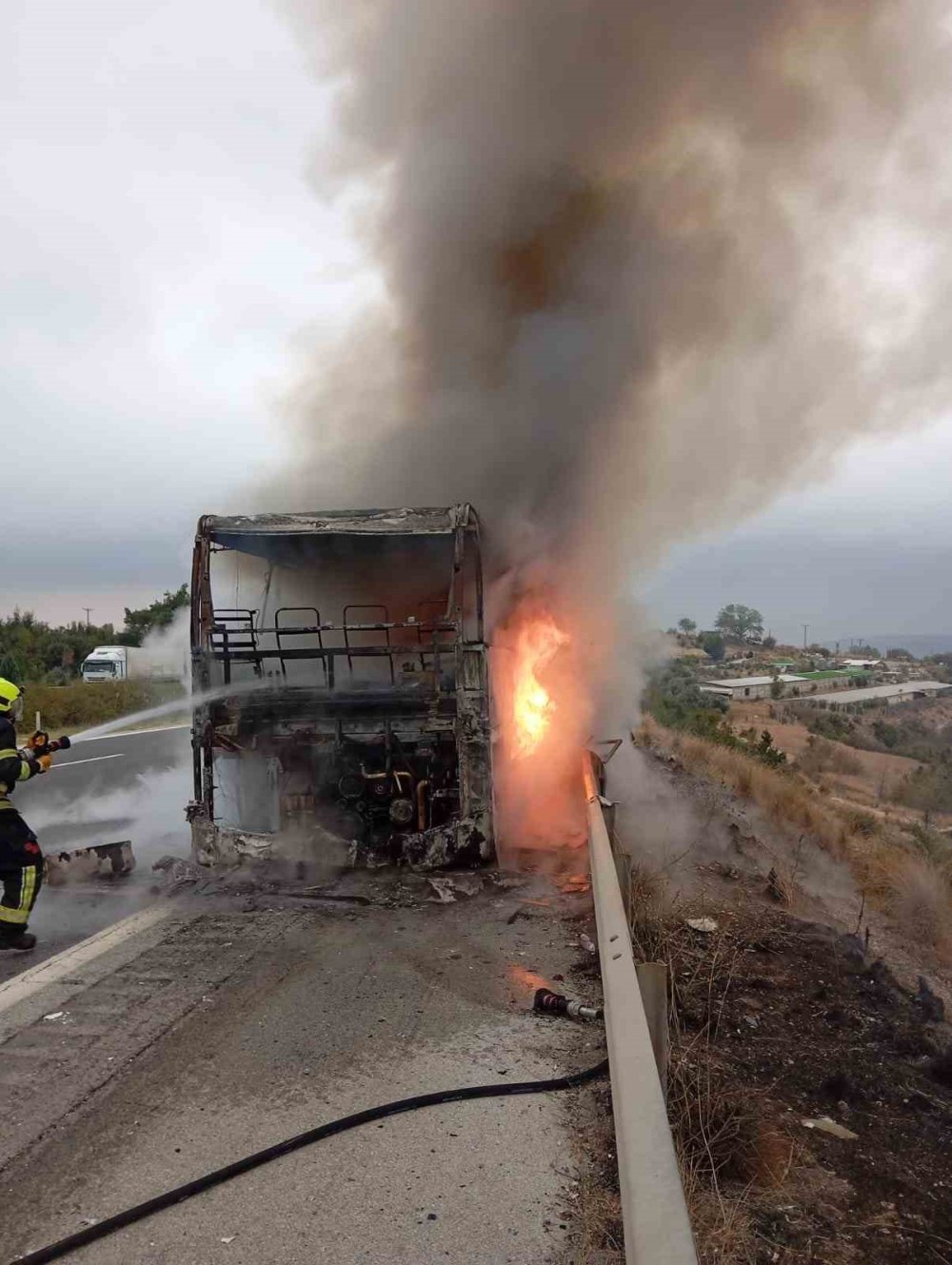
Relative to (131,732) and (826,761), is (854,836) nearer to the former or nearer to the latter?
(826,761)

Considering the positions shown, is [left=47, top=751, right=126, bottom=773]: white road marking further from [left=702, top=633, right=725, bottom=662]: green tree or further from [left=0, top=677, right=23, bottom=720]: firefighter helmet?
[left=702, top=633, right=725, bottom=662]: green tree

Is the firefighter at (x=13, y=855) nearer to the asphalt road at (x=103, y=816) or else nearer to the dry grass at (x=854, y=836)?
the asphalt road at (x=103, y=816)

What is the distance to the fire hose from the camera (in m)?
2.53

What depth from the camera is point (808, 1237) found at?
2773 millimetres

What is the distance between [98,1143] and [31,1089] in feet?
1.87

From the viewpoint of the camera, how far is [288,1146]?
9.76 ft

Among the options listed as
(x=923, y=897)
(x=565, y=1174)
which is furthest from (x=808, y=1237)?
(x=923, y=897)

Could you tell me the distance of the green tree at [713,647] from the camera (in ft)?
192

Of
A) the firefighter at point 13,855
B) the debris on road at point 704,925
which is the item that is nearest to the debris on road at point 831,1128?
the debris on road at point 704,925

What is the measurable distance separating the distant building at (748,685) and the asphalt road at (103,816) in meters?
25.5

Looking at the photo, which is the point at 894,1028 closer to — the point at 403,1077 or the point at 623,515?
the point at 403,1077

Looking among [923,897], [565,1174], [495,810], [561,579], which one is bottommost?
[923,897]

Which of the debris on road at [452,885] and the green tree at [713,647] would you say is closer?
the debris on road at [452,885]

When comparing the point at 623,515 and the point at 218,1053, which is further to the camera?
the point at 623,515
